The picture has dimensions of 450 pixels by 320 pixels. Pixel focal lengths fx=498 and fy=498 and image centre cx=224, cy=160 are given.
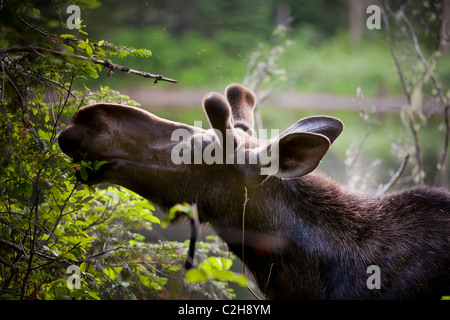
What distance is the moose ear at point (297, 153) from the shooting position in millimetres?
3045

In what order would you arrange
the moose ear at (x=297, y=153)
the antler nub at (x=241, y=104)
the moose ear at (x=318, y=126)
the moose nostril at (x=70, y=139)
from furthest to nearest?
the antler nub at (x=241, y=104), the moose ear at (x=318, y=126), the moose nostril at (x=70, y=139), the moose ear at (x=297, y=153)

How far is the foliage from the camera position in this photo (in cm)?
Result: 314

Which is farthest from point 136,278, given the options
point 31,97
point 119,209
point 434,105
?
point 434,105

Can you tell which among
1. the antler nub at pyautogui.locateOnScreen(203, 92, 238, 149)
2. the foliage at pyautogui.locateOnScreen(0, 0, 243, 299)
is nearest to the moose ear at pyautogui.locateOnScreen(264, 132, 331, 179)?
the antler nub at pyautogui.locateOnScreen(203, 92, 238, 149)

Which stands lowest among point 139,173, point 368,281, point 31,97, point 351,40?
point 368,281

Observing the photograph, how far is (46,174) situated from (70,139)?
0.50 m

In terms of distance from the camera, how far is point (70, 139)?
10.4 ft

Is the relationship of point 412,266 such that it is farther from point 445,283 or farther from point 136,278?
point 136,278

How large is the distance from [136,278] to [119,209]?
63 centimetres

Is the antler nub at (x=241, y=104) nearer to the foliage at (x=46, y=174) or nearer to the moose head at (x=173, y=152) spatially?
the moose head at (x=173, y=152)

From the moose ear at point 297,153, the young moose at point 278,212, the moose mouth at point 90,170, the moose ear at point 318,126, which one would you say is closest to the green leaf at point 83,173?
the moose mouth at point 90,170

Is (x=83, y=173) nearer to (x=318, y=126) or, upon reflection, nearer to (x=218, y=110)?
(x=218, y=110)

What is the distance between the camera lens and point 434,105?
28.4 feet
